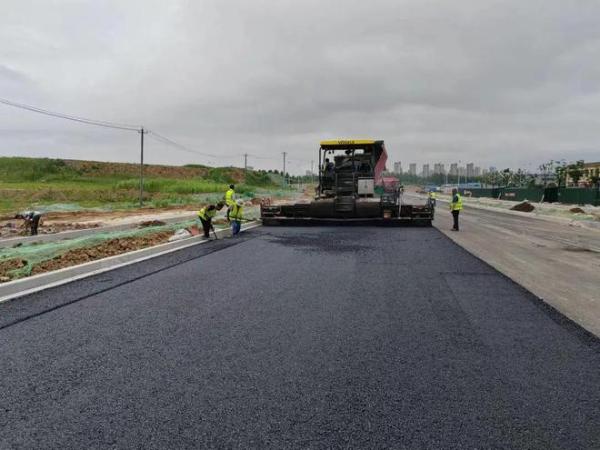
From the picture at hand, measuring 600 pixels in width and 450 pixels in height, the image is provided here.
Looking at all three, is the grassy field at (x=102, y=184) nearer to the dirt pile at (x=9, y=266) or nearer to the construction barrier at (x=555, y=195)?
the dirt pile at (x=9, y=266)

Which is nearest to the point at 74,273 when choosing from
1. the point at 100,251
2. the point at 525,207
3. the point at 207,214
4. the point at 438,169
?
the point at 100,251

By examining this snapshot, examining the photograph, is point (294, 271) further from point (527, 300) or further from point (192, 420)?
point (192, 420)

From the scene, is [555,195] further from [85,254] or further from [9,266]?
[9,266]

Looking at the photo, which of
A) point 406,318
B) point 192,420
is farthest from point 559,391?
point 192,420

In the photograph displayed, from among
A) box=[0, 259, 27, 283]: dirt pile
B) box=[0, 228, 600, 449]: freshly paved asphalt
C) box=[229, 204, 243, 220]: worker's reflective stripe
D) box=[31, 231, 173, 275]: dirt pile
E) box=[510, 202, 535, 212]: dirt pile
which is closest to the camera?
box=[0, 228, 600, 449]: freshly paved asphalt

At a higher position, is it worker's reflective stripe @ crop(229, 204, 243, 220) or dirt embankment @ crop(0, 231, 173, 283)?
worker's reflective stripe @ crop(229, 204, 243, 220)

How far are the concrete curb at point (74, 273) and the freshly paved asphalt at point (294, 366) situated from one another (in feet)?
1.50

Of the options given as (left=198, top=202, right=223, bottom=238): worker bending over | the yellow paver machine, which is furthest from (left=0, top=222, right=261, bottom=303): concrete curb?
the yellow paver machine

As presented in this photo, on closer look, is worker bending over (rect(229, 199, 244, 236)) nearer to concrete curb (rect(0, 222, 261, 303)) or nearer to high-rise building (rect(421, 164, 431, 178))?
concrete curb (rect(0, 222, 261, 303))

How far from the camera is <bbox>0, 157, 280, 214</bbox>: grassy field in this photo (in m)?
36.9

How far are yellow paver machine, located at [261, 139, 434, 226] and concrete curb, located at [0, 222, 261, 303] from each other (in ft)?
20.6

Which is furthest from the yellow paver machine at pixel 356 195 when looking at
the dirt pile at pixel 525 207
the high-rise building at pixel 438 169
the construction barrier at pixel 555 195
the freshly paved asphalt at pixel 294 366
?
the high-rise building at pixel 438 169

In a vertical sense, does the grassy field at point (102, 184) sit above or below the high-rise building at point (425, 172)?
below

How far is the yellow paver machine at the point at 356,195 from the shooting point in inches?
632
